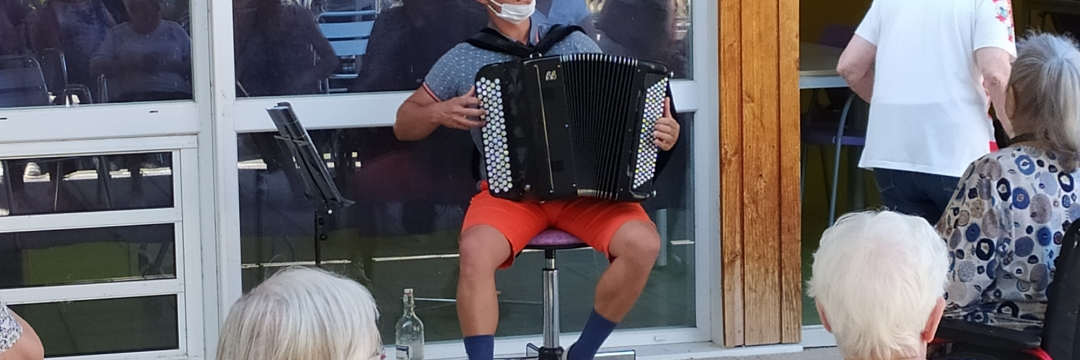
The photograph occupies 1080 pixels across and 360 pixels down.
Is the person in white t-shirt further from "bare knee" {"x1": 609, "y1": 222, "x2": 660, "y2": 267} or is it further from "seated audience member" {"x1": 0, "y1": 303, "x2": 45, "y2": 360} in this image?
"seated audience member" {"x1": 0, "y1": 303, "x2": 45, "y2": 360}

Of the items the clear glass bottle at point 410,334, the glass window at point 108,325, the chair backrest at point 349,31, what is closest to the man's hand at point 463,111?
the chair backrest at point 349,31

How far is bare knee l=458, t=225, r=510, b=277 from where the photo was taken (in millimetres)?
3025

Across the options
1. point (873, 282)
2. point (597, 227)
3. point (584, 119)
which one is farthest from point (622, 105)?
point (873, 282)

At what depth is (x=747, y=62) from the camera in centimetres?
353

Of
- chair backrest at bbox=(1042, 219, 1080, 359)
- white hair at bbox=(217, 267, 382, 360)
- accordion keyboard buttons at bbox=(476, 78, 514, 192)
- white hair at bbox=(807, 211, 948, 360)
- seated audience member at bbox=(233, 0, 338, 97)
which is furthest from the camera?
seated audience member at bbox=(233, 0, 338, 97)

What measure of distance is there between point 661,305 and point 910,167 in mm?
1005

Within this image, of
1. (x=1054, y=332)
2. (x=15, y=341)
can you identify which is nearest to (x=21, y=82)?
(x=15, y=341)

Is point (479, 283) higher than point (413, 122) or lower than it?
lower

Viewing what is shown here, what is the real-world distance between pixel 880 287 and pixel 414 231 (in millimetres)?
2128

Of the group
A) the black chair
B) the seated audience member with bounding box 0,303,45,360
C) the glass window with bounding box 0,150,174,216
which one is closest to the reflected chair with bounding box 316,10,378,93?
the glass window with bounding box 0,150,174,216

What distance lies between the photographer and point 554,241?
10.2ft

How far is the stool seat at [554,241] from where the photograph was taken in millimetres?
3121

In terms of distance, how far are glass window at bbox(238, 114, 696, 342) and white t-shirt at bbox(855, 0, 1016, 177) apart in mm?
689

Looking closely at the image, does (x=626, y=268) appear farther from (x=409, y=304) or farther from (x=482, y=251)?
(x=409, y=304)
